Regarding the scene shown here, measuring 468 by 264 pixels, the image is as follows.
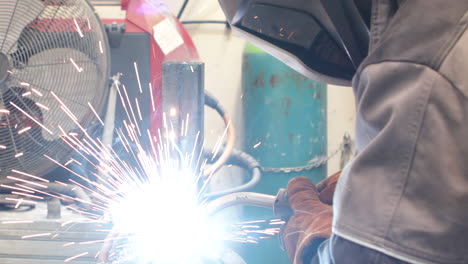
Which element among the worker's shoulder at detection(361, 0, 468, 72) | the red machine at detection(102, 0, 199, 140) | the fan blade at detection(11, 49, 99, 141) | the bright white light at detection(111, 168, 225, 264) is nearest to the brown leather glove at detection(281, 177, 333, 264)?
the bright white light at detection(111, 168, 225, 264)

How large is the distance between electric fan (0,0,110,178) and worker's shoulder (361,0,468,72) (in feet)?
3.55

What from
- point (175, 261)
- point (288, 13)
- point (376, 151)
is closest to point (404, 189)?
point (376, 151)

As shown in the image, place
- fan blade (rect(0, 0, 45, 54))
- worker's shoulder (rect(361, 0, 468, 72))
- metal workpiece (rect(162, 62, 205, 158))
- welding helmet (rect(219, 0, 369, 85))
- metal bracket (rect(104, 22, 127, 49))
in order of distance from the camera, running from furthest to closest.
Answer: metal bracket (rect(104, 22, 127, 49)) < fan blade (rect(0, 0, 45, 54)) < metal workpiece (rect(162, 62, 205, 158)) < welding helmet (rect(219, 0, 369, 85)) < worker's shoulder (rect(361, 0, 468, 72))

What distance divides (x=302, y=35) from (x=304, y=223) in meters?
0.47

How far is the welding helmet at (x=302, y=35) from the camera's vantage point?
1047 millimetres

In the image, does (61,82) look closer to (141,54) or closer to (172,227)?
(141,54)

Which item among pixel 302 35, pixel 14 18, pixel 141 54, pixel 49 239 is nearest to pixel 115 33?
pixel 141 54

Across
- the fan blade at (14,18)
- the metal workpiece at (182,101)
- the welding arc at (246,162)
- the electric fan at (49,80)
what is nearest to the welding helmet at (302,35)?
the metal workpiece at (182,101)

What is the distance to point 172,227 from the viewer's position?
4.46 feet

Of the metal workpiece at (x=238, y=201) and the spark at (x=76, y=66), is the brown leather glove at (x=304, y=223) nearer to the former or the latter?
the metal workpiece at (x=238, y=201)

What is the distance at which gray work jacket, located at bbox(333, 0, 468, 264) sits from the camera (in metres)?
0.73

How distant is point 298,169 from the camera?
219 cm

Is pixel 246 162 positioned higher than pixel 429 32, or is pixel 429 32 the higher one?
pixel 429 32

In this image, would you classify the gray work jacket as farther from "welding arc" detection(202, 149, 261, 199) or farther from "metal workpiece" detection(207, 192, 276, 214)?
"welding arc" detection(202, 149, 261, 199)
